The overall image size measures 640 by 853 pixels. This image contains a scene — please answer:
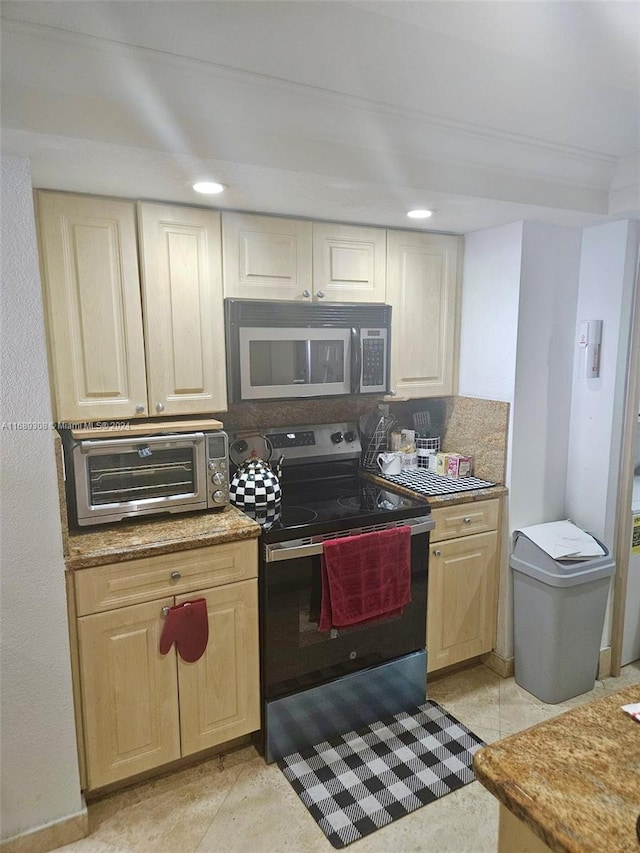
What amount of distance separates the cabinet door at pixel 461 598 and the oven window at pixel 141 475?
113cm

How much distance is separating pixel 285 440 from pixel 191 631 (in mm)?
1037

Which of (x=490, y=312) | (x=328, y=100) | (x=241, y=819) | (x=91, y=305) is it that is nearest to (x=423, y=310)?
(x=490, y=312)

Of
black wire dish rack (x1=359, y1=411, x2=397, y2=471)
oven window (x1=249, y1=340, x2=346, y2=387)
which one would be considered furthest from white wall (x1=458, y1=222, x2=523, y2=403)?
oven window (x1=249, y1=340, x2=346, y2=387)

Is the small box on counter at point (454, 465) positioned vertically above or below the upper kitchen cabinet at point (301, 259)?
below

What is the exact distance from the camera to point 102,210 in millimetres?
2035

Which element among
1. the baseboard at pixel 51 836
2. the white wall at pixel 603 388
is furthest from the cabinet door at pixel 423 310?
the baseboard at pixel 51 836

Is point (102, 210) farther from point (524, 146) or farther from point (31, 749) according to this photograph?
point (31, 749)

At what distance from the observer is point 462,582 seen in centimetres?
261

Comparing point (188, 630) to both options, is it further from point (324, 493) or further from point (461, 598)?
point (461, 598)

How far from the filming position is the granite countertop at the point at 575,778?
87 cm

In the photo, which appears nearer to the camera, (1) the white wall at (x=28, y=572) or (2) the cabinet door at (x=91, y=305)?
(1) the white wall at (x=28, y=572)

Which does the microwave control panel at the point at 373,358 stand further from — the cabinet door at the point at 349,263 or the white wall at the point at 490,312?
the white wall at the point at 490,312

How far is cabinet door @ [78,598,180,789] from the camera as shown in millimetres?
1893

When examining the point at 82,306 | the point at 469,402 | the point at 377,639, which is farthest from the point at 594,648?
the point at 82,306
